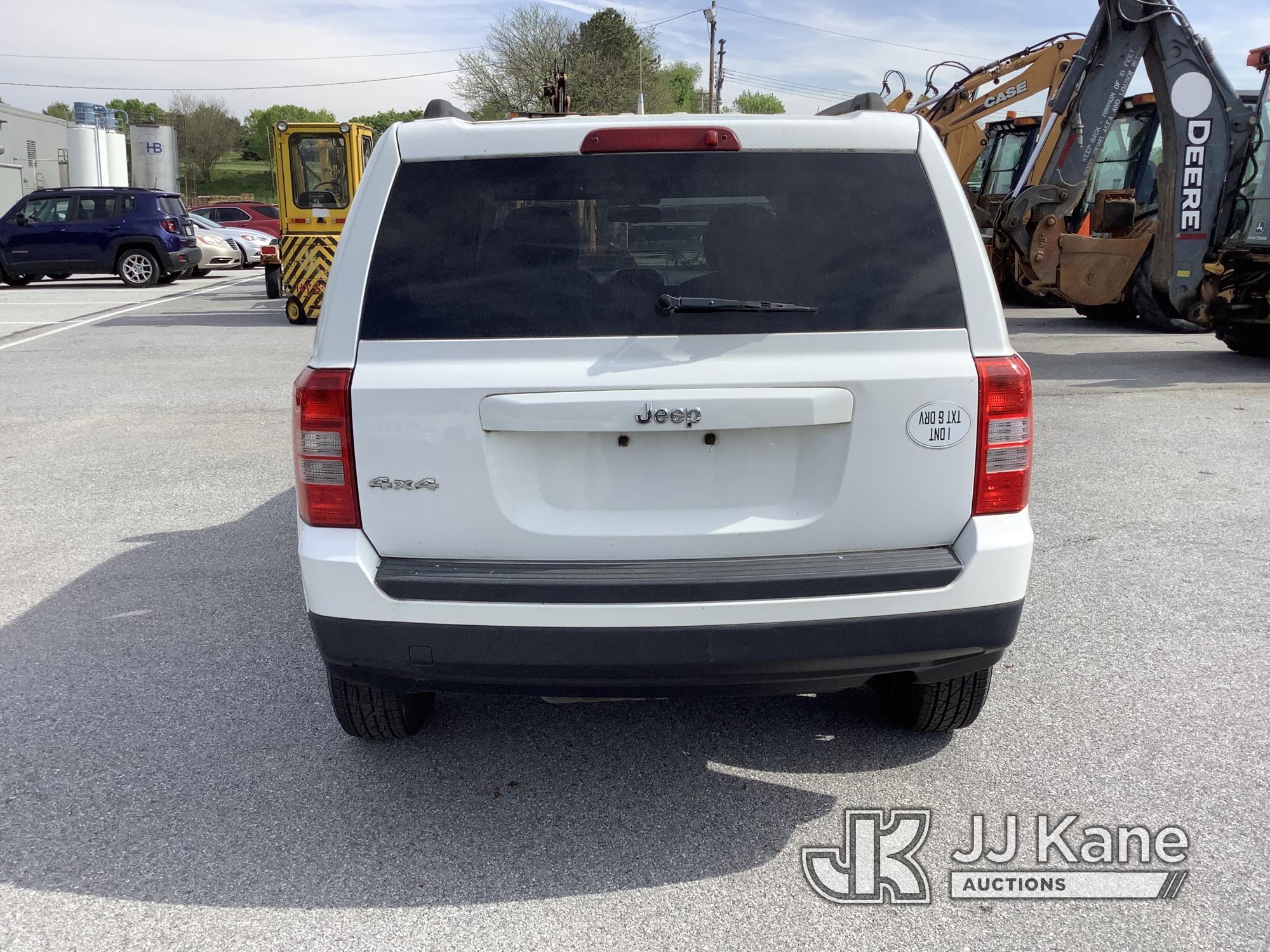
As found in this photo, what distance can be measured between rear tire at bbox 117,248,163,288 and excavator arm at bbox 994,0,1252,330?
61.2 ft

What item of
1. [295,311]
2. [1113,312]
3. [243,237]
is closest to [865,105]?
[1113,312]

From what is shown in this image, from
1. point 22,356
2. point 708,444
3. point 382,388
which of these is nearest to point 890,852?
point 708,444

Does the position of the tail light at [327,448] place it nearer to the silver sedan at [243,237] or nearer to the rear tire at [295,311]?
the rear tire at [295,311]

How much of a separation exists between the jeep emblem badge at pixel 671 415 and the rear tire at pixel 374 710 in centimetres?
119

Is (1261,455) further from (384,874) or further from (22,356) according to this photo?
(22,356)

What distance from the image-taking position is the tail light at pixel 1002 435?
9.71 ft

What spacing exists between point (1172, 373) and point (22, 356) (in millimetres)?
12730

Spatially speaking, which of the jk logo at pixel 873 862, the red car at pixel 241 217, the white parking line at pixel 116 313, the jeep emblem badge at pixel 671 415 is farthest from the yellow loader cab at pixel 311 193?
the red car at pixel 241 217

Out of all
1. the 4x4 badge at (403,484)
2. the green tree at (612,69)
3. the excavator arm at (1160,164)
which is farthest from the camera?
the green tree at (612,69)

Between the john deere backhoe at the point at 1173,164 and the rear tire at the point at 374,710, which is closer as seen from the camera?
the rear tire at the point at 374,710

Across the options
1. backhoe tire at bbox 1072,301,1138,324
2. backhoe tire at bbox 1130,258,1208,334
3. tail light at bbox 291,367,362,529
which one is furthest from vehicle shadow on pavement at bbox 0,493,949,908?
backhoe tire at bbox 1072,301,1138,324

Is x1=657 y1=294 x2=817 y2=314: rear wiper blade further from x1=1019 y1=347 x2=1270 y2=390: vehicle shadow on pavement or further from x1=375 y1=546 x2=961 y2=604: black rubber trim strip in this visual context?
x1=1019 y1=347 x2=1270 y2=390: vehicle shadow on pavement

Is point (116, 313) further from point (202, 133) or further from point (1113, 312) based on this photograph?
point (202, 133)

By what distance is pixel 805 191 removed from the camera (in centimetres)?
297
